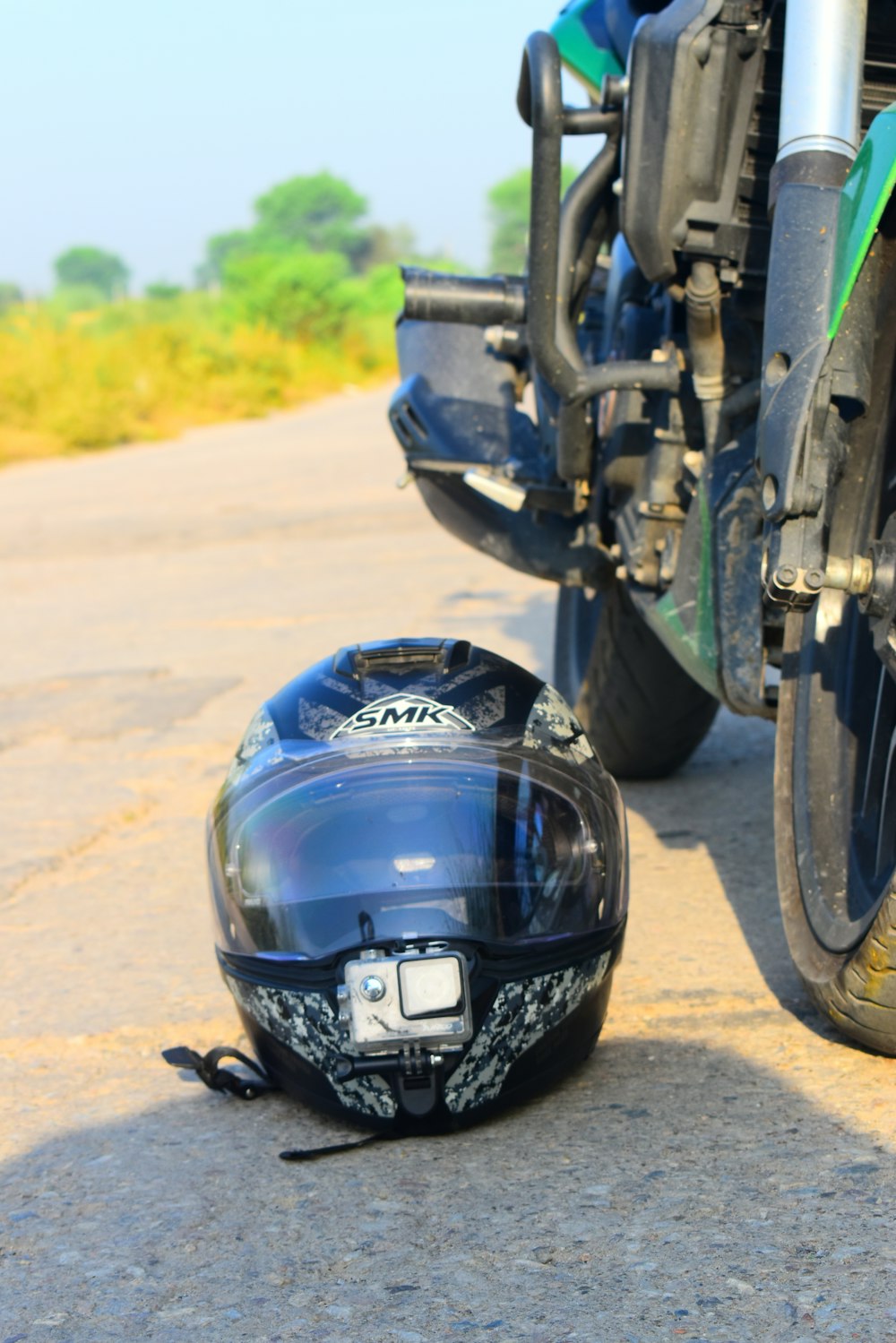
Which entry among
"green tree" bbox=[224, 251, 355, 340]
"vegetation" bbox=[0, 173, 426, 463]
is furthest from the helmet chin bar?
"green tree" bbox=[224, 251, 355, 340]

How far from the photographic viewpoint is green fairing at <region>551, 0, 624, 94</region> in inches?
133

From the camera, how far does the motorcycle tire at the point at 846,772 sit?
2.04 m

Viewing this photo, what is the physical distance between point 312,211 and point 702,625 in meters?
123

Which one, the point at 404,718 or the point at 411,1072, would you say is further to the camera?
the point at 404,718

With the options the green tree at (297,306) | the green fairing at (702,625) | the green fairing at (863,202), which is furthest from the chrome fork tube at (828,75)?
the green tree at (297,306)

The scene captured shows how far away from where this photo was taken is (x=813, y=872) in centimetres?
221

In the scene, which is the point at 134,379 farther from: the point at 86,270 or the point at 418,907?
the point at 86,270

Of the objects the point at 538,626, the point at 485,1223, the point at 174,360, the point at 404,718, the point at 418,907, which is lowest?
the point at 174,360

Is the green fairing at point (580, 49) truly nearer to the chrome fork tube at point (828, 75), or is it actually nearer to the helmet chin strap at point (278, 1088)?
the chrome fork tube at point (828, 75)

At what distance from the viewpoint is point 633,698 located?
3.67 meters

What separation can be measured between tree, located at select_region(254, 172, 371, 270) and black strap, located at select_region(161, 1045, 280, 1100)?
118694 millimetres

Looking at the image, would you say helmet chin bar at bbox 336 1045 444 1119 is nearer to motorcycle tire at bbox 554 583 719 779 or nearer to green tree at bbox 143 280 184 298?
motorcycle tire at bbox 554 583 719 779

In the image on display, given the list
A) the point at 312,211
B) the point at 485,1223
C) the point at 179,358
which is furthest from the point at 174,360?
the point at 312,211

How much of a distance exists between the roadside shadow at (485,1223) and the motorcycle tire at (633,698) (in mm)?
1512
